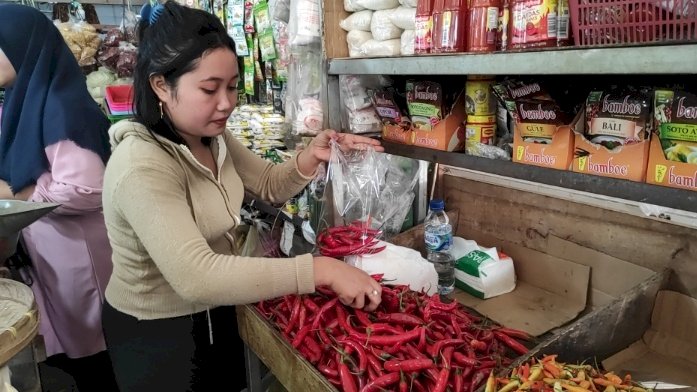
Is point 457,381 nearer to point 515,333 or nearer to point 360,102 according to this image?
point 515,333

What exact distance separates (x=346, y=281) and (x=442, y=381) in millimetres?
374

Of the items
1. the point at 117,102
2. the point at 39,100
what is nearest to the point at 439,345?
the point at 39,100

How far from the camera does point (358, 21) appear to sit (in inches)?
→ 68.7

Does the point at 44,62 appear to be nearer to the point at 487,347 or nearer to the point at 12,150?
the point at 12,150

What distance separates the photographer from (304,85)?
2.14 m

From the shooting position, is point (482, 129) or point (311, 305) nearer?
point (482, 129)


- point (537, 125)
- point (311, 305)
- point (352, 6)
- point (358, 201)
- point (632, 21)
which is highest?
point (352, 6)

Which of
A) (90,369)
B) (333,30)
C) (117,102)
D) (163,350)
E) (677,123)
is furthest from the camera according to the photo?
(117,102)

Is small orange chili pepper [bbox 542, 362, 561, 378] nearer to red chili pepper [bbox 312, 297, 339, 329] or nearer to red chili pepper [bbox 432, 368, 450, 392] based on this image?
red chili pepper [bbox 432, 368, 450, 392]

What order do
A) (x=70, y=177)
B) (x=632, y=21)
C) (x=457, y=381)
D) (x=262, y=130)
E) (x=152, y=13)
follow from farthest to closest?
(x=262, y=130)
(x=70, y=177)
(x=152, y=13)
(x=457, y=381)
(x=632, y=21)

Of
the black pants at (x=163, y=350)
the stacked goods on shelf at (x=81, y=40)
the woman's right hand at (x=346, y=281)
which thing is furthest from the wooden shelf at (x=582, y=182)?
the stacked goods on shelf at (x=81, y=40)

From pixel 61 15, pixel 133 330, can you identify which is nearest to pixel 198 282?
pixel 133 330

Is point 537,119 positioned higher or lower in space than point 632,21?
lower

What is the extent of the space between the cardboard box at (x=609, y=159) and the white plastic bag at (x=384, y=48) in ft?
2.23
